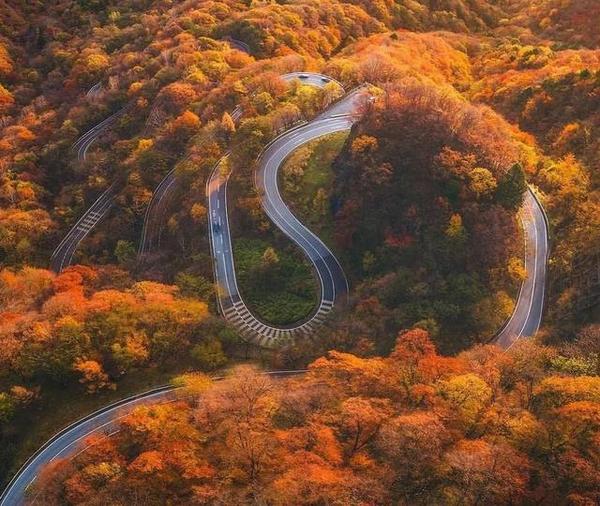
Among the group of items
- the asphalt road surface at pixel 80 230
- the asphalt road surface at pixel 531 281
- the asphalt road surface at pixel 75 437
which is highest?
the asphalt road surface at pixel 80 230

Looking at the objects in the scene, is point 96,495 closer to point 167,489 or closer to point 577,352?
point 167,489

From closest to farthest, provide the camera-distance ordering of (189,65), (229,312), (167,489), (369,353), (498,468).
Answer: (498,468) → (167,489) → (369,353) → (229,312) → (189,65)

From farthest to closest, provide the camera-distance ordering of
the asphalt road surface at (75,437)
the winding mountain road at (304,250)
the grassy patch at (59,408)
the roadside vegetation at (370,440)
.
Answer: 1. the winding mountain road at (304,250)
2. the grassy patch at (59,408)
3. the asphalt road surface at (75,437)
4. the roadside vegetation at (370,440)

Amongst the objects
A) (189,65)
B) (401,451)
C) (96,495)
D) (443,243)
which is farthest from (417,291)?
(189,65)

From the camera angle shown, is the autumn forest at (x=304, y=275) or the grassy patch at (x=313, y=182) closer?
the autumn forest at (x=304, y=275)

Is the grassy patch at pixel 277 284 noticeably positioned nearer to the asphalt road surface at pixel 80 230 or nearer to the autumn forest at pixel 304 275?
the autumn forest at pixel 304 275

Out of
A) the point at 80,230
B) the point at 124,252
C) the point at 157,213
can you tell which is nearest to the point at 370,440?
the point at 124,252

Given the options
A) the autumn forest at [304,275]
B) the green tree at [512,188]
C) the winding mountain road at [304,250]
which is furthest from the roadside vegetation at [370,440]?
the green tree at [512,188]

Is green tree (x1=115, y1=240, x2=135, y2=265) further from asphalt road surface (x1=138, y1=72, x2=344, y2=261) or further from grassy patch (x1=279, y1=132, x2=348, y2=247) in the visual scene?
grassy patch (x1=279, y1=132, x2=348, y2=247)

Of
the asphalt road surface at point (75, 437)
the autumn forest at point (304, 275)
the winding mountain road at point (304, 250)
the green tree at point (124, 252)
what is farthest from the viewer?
the green tree at point (124, 252)
